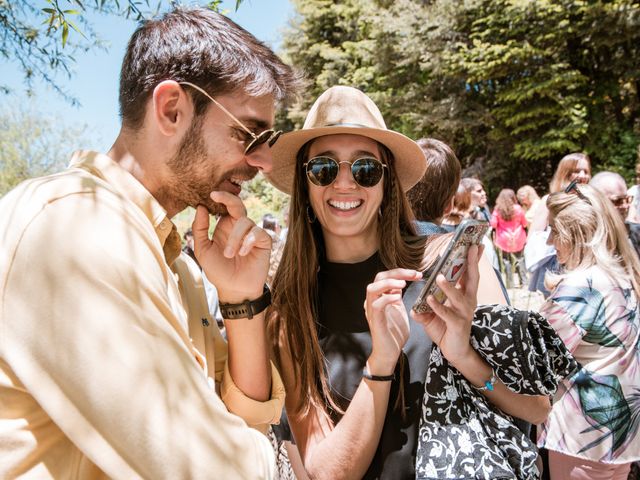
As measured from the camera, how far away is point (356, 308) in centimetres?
205

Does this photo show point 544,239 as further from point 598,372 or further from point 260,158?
point 260,158

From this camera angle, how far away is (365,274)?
83.6 inches

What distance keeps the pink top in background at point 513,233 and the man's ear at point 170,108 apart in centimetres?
900

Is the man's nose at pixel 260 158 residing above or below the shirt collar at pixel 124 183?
above

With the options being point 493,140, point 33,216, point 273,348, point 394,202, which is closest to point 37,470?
point 33,216

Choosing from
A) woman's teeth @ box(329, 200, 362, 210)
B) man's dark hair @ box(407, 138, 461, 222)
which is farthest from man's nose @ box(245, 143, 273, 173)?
man's dark hair @ box(407, 138, 461, 222)

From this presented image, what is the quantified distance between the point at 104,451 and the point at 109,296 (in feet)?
0.95

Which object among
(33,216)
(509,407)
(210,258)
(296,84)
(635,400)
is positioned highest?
(296,84)

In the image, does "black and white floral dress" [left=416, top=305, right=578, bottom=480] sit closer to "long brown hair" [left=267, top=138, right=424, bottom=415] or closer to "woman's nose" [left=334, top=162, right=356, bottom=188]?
"long brown hair" [left=267, top=138, right=424, bottom=415]

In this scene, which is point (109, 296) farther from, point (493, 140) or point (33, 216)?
point (493, 140)

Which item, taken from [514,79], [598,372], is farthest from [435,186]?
[514,79]

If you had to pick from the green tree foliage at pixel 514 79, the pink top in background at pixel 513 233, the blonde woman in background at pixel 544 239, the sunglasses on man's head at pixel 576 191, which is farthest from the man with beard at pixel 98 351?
the green tree foliage at pixel 514 79

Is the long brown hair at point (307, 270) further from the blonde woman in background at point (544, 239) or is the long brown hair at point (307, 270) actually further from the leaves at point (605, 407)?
the blonde woman in background at point (544, 239)

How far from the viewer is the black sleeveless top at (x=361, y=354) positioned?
1.71m
